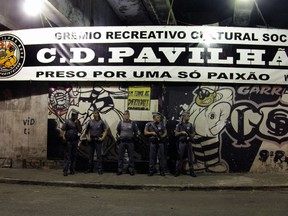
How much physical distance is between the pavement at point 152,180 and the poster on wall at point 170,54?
2.84 m

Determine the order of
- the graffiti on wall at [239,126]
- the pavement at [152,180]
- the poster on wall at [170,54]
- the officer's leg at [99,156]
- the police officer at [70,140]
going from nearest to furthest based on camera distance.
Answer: the pavement at [152,180] < the police officer at [70,140] < the officer's leg at [99,156] < the poster on wall at [170,54] < the graffiti on wall at [239,126]

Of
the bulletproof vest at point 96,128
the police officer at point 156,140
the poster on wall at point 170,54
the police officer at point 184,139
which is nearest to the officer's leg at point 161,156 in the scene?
the police officer at point 156,140

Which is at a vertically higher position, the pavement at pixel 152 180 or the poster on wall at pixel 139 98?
the poster on wall at pixel 139 98

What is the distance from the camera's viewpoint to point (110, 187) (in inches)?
390

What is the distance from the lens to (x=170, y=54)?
11.7 metres

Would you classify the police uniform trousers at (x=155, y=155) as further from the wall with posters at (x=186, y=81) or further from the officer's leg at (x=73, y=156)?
the officer's leg at (x=73, y=156)

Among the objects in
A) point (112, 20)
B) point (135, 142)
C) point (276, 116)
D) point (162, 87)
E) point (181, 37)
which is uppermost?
point (112, 20)

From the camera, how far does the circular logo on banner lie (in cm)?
1238

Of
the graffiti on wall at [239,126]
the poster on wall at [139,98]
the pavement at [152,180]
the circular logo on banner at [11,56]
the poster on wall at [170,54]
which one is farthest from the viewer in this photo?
the circular logo on banner at [11,56]

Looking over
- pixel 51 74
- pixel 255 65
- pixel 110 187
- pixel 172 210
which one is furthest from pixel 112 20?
pixel 172 210

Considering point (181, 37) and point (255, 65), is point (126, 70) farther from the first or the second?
point (255, 65)

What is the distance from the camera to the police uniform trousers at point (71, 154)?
37.1 feet

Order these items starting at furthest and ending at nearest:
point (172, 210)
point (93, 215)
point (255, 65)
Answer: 1. point (255, 65)
2. point (172, 210)
3. point (93, 215)

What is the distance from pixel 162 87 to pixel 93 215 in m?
5.86
